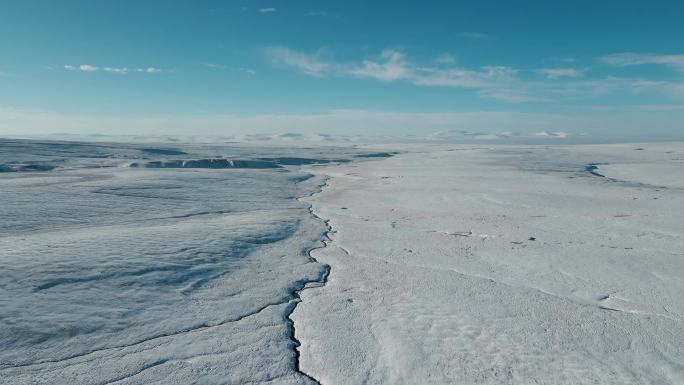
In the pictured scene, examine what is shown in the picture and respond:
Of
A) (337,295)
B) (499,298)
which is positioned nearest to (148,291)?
(337,295)

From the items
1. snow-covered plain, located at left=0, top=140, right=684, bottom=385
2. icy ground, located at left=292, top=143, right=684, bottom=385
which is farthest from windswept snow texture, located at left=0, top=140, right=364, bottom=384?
icy ground, located at left=292, top=143, right=684, bottom=385

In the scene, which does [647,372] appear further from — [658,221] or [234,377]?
[658,221]

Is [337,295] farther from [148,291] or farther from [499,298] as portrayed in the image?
[148,291]

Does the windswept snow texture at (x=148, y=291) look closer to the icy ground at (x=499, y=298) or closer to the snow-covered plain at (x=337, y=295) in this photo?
the snow-covered plain at (x=337, y=295)

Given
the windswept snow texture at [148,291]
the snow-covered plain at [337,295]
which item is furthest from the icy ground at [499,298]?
the windswept snow texture at [148,291]

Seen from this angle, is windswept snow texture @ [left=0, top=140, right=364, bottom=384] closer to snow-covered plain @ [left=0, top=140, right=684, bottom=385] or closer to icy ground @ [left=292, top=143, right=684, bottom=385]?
snow-covered plain @ [left=0, top=140, right=684, bottom=385]
